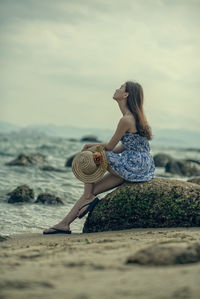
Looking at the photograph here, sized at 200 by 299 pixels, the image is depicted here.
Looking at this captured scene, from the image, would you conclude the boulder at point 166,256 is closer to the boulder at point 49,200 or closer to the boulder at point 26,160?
the boulder at point 49,200

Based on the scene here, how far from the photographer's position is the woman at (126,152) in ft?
22.1

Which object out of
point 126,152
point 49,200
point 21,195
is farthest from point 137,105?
point 21,195

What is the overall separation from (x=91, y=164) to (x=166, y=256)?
10.5 ft

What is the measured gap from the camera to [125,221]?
667 centimetres

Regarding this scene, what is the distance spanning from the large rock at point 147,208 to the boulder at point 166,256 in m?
2.84

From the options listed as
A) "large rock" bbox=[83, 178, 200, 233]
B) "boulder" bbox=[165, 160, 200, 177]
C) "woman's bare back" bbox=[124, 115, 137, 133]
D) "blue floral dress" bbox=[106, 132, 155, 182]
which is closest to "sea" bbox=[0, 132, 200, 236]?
"boulder" bbox=[165, 160, 200, 177]

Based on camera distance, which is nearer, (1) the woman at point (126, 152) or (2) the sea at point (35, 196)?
(1) the woman at point (126, 152)

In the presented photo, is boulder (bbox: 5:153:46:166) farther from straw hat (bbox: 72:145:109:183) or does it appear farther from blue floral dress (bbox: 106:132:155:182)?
blue floral dress (bbox: 106:132:155:182)

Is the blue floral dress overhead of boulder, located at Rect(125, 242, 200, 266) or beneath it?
overhead

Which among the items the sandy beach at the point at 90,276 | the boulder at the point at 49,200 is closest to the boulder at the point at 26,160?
the boulder at the point at 49,200

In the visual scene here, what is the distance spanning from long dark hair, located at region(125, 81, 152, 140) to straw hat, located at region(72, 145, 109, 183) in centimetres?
71

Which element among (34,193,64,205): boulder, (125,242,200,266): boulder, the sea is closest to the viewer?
(125,242,200,266): boulder

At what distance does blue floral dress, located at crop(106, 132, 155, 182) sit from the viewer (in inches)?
264

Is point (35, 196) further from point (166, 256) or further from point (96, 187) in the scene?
point (166, 256)
